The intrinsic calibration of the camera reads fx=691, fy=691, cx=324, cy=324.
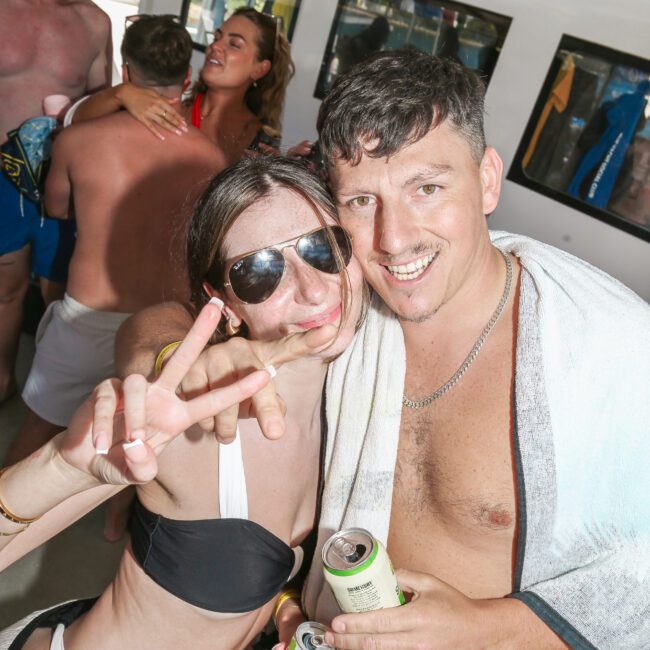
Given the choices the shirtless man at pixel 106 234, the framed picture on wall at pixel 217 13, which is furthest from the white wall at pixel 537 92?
the shirtless man at pixel 106 234

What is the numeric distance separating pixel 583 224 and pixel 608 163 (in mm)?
344

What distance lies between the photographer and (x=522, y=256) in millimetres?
1701

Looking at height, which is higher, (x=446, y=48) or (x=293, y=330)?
(x=446, y=48)

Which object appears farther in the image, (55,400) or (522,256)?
(55,400)

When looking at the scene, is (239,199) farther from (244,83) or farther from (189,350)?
(244,83)

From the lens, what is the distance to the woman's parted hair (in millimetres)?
1497

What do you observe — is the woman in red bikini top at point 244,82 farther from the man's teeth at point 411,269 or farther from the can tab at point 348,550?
the can tab at point 348,550

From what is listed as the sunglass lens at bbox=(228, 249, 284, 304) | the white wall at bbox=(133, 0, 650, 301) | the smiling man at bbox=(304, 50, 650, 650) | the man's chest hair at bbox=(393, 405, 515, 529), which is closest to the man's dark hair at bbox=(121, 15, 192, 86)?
the white wall at bbox=(133, 0, 650, 301)

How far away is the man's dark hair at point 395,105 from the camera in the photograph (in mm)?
1468

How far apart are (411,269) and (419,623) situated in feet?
2.39

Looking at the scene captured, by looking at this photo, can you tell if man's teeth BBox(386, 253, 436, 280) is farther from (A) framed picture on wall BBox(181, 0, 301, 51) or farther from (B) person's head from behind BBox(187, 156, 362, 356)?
(A) framed picture on wall BBox(181, 0, 301, 51)

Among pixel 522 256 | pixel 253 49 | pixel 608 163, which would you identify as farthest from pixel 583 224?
pixel 522 256

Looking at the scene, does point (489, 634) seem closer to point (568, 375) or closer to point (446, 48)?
point (568, 375)

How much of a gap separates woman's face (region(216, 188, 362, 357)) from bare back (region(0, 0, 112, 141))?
2835mm
